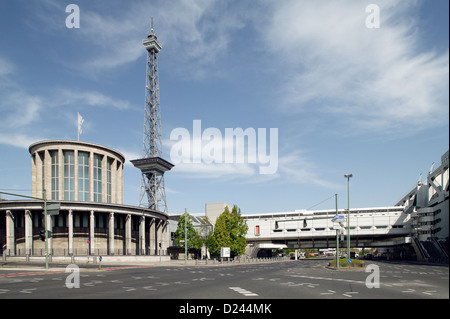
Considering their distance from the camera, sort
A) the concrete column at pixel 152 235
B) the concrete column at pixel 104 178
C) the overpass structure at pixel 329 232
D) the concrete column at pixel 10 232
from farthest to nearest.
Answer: the overpass structure at pixel 329 232, the concrete column at pixel 152 235, the concrete column at pixel 104 178, the concrete column at pixel 10 232

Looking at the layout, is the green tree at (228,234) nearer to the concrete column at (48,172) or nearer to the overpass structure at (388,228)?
the overpass structure at (388,228)

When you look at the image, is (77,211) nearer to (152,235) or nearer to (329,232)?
(152,235)

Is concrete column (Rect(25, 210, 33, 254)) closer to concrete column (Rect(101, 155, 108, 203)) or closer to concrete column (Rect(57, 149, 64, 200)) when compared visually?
concrete column (Rect(57, 149, 64, 200))

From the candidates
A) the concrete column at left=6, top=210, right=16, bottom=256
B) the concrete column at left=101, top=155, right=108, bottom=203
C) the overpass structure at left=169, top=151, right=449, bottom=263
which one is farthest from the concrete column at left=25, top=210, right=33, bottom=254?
the overpass structure at left=169, top=151, right=449, bottom=263

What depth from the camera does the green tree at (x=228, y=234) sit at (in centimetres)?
7750

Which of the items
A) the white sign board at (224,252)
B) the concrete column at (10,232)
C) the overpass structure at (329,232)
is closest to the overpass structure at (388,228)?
the overpass structure at (329,232)

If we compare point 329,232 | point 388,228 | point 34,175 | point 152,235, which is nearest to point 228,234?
point 152,235

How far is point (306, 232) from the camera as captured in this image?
119m

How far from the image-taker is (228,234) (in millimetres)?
78000

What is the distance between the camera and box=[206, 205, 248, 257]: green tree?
3051 inches

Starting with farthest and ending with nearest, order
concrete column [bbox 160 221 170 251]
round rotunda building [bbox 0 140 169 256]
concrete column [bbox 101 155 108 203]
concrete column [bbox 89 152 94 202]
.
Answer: concrete column [bbox 160 221 170 251], concrete column [bbox 101 155 108 203], concrete column [bbox 89 152 94 202], round rotunda building [bbox 0 140 169 256]

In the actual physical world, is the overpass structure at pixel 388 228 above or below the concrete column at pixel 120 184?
below

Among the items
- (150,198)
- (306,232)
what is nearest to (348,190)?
(306,232)
